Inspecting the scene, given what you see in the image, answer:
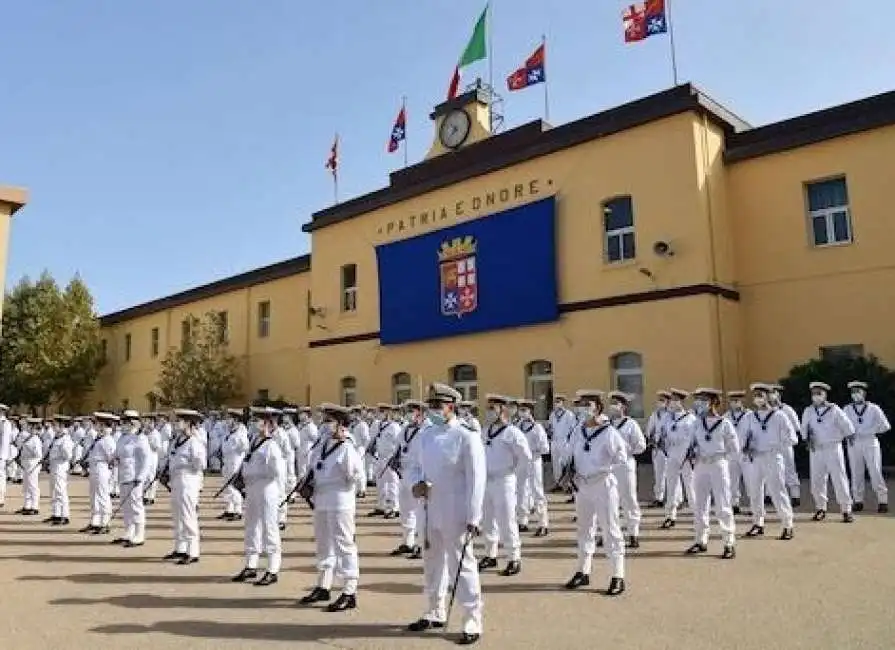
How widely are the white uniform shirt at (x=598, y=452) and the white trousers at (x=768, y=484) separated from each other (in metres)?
3.96

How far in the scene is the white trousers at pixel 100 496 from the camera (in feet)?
44.3

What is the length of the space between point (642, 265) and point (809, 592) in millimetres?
13132

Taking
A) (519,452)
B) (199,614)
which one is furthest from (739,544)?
(199,614)

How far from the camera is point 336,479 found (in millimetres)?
7969

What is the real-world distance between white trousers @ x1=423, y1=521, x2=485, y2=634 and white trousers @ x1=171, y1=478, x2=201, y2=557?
487 centimetres

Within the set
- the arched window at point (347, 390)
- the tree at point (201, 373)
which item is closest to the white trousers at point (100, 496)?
the arched window at point (347, 390)

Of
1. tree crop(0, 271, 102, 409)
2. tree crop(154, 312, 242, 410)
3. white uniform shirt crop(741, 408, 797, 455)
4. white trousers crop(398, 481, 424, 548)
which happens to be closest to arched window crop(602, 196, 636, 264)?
white uniform shirt crop(741, 408, 797, 455)

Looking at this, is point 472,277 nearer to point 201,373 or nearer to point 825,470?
point 825,470

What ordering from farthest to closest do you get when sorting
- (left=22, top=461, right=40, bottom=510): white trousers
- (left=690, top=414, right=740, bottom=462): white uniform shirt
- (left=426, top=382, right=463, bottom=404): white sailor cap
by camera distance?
(left=22, top=461, right=40, bottom=510): white trousers, (left=690, top=414, right=740, bottom=462): white uniform shirt, (left=426, top=382, right=463, bottom=404): white sailor cap

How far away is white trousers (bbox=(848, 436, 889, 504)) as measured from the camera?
13.3 m

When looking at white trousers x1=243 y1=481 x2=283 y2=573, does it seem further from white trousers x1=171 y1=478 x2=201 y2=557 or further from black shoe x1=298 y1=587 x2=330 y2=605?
white trousers x1=171 y1=478 x2=201 y2=557

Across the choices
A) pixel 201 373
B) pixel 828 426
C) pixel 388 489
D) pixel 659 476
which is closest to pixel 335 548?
pixel 388 489

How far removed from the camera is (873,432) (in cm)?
1358

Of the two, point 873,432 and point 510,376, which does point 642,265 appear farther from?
point 873,432
